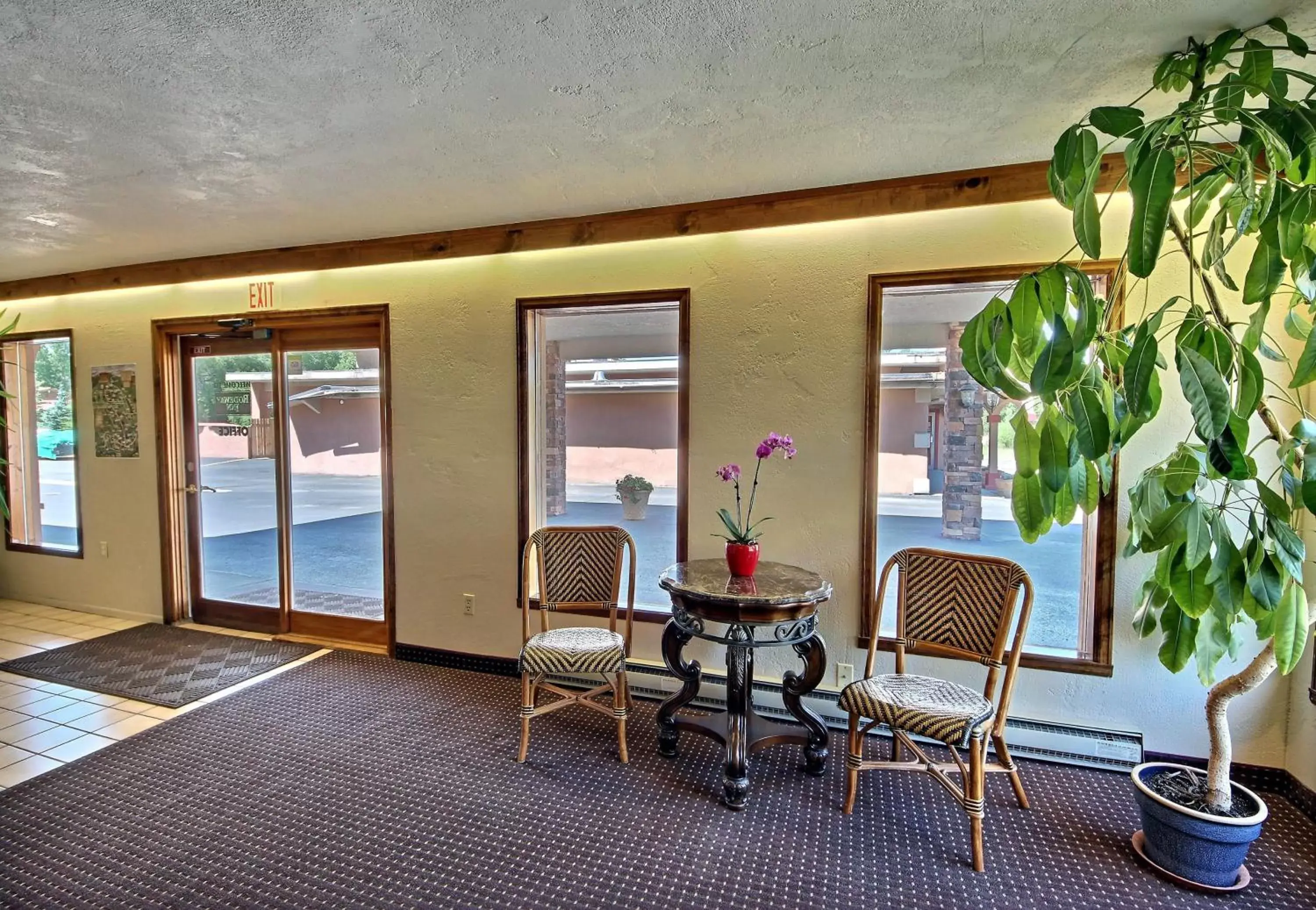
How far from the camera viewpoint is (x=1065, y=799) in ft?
8.23

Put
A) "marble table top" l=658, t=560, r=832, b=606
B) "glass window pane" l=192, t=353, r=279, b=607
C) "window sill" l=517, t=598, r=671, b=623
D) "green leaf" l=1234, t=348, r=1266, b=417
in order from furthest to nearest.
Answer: "glass window pane" l=192, t=353, r=279, b=607, "window sill" l=517, t=598, r=671, b=623, "marble table top" l=658, t=560, r=832, b=606, "green leaf" l=1234, t=348, r=1266, b=417

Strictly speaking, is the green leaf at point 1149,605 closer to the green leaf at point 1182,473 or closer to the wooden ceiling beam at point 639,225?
the green leaf at point 1182,473

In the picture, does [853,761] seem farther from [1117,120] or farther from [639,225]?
[639,225]

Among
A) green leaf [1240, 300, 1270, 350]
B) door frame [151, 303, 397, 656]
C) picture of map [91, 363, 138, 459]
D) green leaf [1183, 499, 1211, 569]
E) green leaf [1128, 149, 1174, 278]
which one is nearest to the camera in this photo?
green leaf [1128, 149, 1174, 278]

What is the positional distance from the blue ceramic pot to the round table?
1.13 meters

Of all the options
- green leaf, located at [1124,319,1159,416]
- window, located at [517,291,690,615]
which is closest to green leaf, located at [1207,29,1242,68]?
green leaf, located at [1124,319,1159,416]

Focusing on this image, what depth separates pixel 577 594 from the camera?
316 centimetres

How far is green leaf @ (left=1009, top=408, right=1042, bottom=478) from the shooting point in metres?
1.83

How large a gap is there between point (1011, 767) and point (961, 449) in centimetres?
137

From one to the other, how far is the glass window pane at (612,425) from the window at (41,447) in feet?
12.9

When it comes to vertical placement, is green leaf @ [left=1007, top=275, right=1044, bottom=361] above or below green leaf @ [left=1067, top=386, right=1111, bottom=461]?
above

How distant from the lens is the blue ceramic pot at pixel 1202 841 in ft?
6.50

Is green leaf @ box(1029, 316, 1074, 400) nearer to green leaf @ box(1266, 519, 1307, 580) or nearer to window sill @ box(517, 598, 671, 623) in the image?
green leaf @ box(1266, 519, 1307, 580)

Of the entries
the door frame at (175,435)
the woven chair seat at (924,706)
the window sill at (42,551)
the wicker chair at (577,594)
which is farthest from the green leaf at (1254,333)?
the window sill at (42,551)
